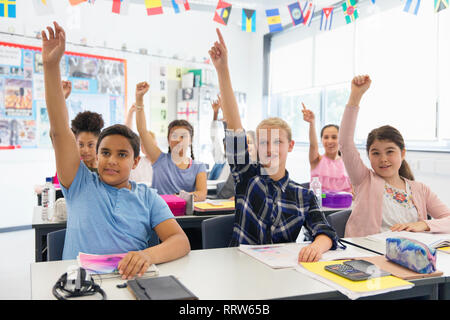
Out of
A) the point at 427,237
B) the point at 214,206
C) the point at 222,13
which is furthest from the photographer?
the point at 222,13

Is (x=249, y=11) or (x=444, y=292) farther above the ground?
(x=249, y=11)

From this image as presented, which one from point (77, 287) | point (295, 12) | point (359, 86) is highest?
point (295, 12)

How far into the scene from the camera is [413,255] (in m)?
1.26

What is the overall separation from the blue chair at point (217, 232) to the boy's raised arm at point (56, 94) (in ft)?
2.24

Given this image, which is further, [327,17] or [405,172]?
[327,17]

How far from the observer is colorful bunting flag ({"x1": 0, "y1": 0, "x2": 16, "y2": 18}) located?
309 cm

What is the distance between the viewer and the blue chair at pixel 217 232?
1.77 m

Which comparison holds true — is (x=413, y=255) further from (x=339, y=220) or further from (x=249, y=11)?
(x=249, y=11)

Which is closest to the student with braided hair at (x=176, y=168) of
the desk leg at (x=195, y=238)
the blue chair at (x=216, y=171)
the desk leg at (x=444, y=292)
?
the desk leg at (x=195, y=238)

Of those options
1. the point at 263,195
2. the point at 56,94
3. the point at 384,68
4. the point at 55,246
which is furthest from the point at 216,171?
the point at 56,94

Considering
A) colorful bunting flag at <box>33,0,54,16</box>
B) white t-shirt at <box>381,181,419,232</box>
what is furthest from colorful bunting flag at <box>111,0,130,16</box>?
white t-shirt at <box>381,181,419,232</box>

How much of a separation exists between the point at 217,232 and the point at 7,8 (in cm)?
264
